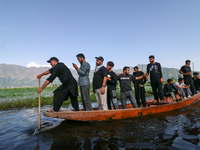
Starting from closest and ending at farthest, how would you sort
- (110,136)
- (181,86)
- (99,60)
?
(110,136) < (99,60) < (181,86)

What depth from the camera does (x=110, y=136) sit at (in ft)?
10.8

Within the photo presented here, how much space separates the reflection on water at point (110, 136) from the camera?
9.29 feet

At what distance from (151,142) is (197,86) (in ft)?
28.0

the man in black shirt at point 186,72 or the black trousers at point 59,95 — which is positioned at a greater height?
the man in black shirt at point 186,72

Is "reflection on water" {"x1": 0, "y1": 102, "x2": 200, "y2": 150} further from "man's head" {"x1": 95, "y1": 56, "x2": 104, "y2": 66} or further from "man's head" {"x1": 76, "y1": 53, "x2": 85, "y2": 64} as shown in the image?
"man's head" {"x1": 76, "y1": 53, "x2": 85, "y2": 64}

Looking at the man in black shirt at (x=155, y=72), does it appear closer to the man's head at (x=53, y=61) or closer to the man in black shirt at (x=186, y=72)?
the man in black shirt at (x=186, y=72)

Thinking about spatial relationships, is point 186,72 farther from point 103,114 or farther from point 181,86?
point 103,114

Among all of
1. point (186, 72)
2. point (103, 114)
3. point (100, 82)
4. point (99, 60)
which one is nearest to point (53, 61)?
point (99, 60)

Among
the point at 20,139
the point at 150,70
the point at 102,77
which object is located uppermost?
the point at 150,70

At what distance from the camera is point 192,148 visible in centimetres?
262

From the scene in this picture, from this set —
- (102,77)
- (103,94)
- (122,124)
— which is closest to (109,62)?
(102,77)

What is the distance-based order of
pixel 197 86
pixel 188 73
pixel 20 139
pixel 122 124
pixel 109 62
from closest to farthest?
1. pixel 20 139
2. pixel 122 124
3. pixel 109 62
4. pixel 188 73
5. pixel 197 86

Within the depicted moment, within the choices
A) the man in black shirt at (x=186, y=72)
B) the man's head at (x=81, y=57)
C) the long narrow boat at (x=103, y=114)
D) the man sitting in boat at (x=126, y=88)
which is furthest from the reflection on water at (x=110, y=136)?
the man in black shirt at (x=186, y=72)

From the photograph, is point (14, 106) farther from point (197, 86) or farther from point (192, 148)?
point (197, 86)
